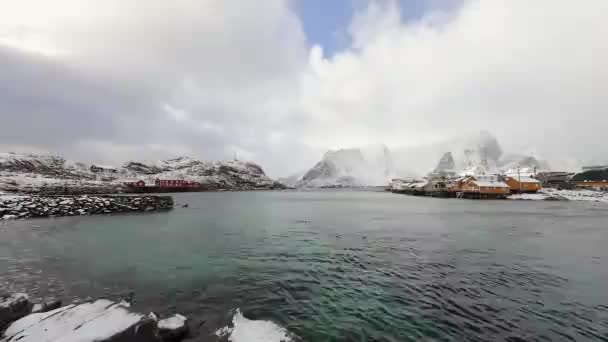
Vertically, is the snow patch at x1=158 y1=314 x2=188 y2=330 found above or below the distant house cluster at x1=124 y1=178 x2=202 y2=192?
below

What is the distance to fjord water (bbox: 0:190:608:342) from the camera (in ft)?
25.9

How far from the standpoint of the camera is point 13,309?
7.50m

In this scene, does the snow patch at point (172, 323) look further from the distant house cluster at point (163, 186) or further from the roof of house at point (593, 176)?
the roof of house at point (593, 176)

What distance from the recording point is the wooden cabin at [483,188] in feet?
254

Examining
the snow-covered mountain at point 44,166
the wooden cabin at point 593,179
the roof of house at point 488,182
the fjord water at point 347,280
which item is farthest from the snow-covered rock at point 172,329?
the snow-covered mountain at point 44,166

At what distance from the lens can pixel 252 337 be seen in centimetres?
675

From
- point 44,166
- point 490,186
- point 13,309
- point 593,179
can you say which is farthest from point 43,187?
point 593,179

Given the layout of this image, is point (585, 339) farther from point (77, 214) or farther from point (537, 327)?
point (77, 214)

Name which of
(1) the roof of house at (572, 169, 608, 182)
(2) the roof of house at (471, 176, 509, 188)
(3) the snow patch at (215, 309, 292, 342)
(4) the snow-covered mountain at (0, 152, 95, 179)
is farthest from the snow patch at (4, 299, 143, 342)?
(4) the snow-covered mountain at (0, 152, 95, 179)

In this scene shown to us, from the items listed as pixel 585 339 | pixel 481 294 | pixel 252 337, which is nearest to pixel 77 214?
pixel 252 337

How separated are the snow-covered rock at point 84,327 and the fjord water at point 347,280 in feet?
5.67

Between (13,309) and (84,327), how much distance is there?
356 cm

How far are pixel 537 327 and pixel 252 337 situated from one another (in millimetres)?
9021

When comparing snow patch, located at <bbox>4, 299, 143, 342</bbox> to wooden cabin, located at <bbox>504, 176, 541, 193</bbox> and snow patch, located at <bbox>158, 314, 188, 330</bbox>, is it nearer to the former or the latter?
snow patch, located at <bbox>158, 314, 188, 330</bbox>
